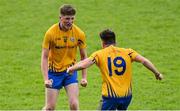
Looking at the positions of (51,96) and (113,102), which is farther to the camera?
(51,96)

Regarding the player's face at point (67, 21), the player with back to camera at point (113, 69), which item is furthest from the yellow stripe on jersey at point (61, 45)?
the player with back to camera at point (113, 69)

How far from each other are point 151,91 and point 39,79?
3380 mm

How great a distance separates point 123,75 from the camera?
9508 mm

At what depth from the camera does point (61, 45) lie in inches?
438

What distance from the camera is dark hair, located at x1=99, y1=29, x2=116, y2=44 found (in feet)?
31.0

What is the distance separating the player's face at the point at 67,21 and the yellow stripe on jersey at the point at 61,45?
0.22 metres

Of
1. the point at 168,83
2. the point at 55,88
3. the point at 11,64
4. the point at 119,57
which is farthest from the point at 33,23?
the point at 119,57

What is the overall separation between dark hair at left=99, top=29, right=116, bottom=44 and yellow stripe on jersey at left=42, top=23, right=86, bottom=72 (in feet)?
5.49

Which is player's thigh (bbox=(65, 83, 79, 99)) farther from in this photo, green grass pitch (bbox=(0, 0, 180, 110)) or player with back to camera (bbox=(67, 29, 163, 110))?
green grass pitch (bbox=(0, 0, 180, 110))

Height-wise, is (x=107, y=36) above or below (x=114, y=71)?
above

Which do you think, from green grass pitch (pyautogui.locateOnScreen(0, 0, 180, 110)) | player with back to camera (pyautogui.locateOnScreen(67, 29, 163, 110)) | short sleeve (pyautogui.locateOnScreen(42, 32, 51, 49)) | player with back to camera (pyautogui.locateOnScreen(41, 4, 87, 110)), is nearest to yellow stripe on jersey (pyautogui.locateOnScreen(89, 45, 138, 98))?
player with back to camera (pyautogui.locateOnScreen(67, 29, 163, 110))

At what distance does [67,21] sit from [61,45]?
0.65m

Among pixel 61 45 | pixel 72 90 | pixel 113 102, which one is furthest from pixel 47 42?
pixel 113 102

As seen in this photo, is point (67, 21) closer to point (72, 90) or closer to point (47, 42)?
point (47, 42)
